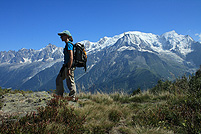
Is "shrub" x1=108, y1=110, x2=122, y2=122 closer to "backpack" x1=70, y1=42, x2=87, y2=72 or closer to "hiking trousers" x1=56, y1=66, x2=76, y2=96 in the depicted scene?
"hiking trousers" x1=56, y1=66, x2=76, y2=96

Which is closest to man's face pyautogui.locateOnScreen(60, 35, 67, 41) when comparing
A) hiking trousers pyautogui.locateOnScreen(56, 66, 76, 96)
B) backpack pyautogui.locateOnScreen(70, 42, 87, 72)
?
backpack pyautogui.locateOnScreen(70, 42, 87, 72)

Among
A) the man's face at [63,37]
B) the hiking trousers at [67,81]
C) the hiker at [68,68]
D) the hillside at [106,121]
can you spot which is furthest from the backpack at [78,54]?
the hillside at [106,121]

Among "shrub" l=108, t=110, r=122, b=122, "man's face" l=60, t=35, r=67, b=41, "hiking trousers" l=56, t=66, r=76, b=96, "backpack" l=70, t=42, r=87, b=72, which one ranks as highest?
"man's face" l=60, t=35, r=67, b=41

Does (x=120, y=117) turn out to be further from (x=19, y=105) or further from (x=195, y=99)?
(x=19, y=105)

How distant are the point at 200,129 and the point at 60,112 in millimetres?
3382

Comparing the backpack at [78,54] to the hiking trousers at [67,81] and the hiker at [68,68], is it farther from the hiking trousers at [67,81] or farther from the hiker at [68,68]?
the hiking trousers at [67,81]

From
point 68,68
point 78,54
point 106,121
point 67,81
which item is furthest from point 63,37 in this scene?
point 106,121

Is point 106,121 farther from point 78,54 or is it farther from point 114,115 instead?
point 78,54

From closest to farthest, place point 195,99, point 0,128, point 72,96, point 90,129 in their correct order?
point 0,128 < point 90,129 < point 195,99 < point 72,96

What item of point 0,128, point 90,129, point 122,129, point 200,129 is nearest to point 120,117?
point 122,129

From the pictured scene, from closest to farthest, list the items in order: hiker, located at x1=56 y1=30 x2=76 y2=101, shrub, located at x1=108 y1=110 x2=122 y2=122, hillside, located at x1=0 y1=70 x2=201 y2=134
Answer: hillside, located at x1=0 y1=70 x2=201 y2=134
shrub, located at x1=108 y1=110 x2=122 y2=122
hiker, located at x1=56 y1=30 x2=76 y2=101

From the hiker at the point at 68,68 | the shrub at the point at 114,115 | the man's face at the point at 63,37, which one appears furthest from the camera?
the man's face at the point at 63,37

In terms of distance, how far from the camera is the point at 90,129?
354 centimetres

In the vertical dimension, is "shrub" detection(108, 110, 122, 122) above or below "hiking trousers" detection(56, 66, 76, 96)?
below
